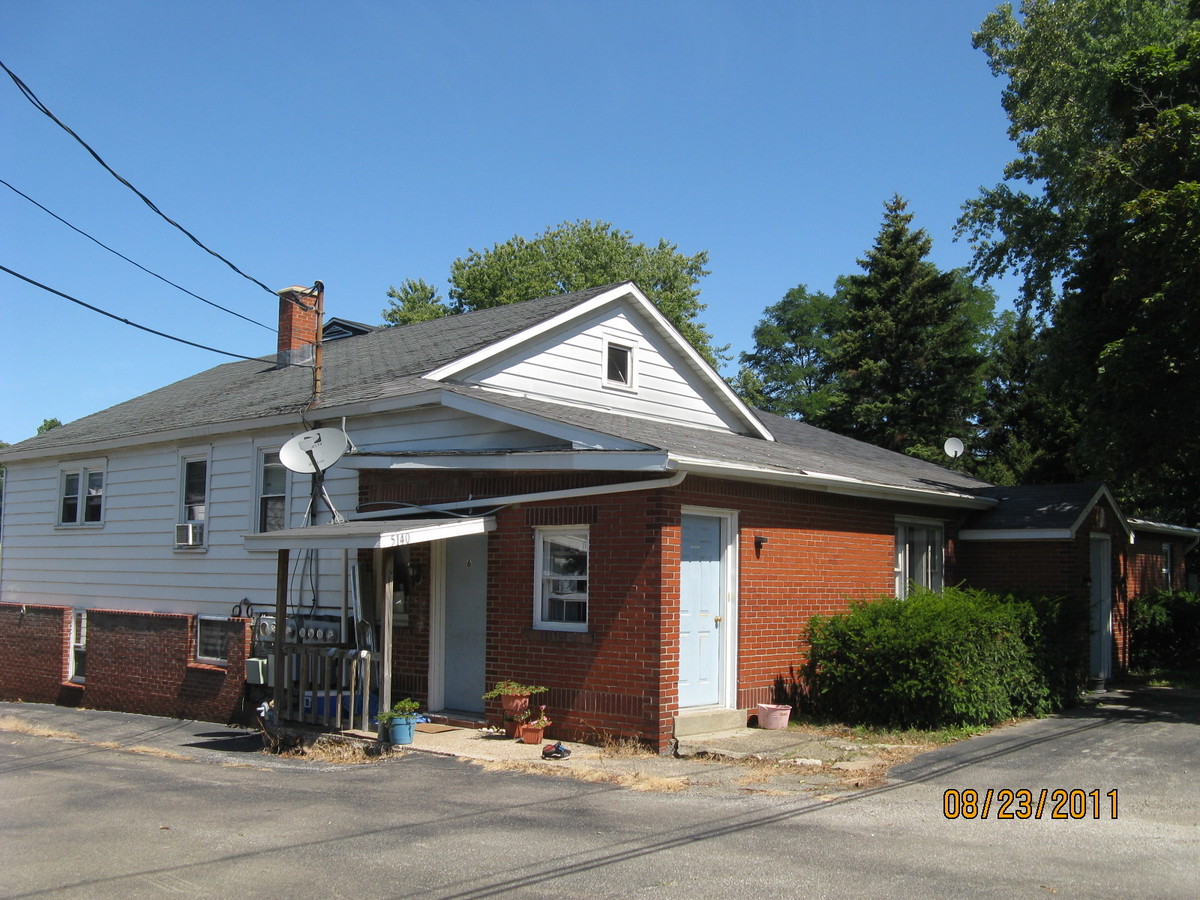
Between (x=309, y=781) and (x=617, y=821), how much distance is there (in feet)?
11.4

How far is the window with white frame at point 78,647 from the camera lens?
18.0 meters

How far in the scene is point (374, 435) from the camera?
14000mm

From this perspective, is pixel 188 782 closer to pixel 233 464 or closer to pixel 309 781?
pixel 309 781

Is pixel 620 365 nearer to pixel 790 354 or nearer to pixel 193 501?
pixel 193 501

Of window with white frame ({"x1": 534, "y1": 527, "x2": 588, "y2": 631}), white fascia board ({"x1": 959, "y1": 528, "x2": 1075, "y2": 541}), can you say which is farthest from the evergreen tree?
window with white frame ({"x1": 534, "y1": 527, "x2": 588, "y2": 631})

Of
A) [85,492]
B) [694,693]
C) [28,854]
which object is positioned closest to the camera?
[28,854]

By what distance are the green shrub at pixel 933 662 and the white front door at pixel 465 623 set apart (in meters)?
4.10

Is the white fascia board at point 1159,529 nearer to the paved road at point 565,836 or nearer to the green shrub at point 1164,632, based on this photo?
the green shrub at point 1164,632

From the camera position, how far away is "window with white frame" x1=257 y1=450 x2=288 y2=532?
1521 cm

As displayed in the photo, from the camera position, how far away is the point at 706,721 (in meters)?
11.6

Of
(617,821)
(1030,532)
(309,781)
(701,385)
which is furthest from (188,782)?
(1030,532)

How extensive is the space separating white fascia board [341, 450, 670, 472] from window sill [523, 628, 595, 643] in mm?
1779

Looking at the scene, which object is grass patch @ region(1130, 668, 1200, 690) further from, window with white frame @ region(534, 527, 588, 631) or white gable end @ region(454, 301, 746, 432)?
window with white frame @ region(534, 527, 588, 631)
